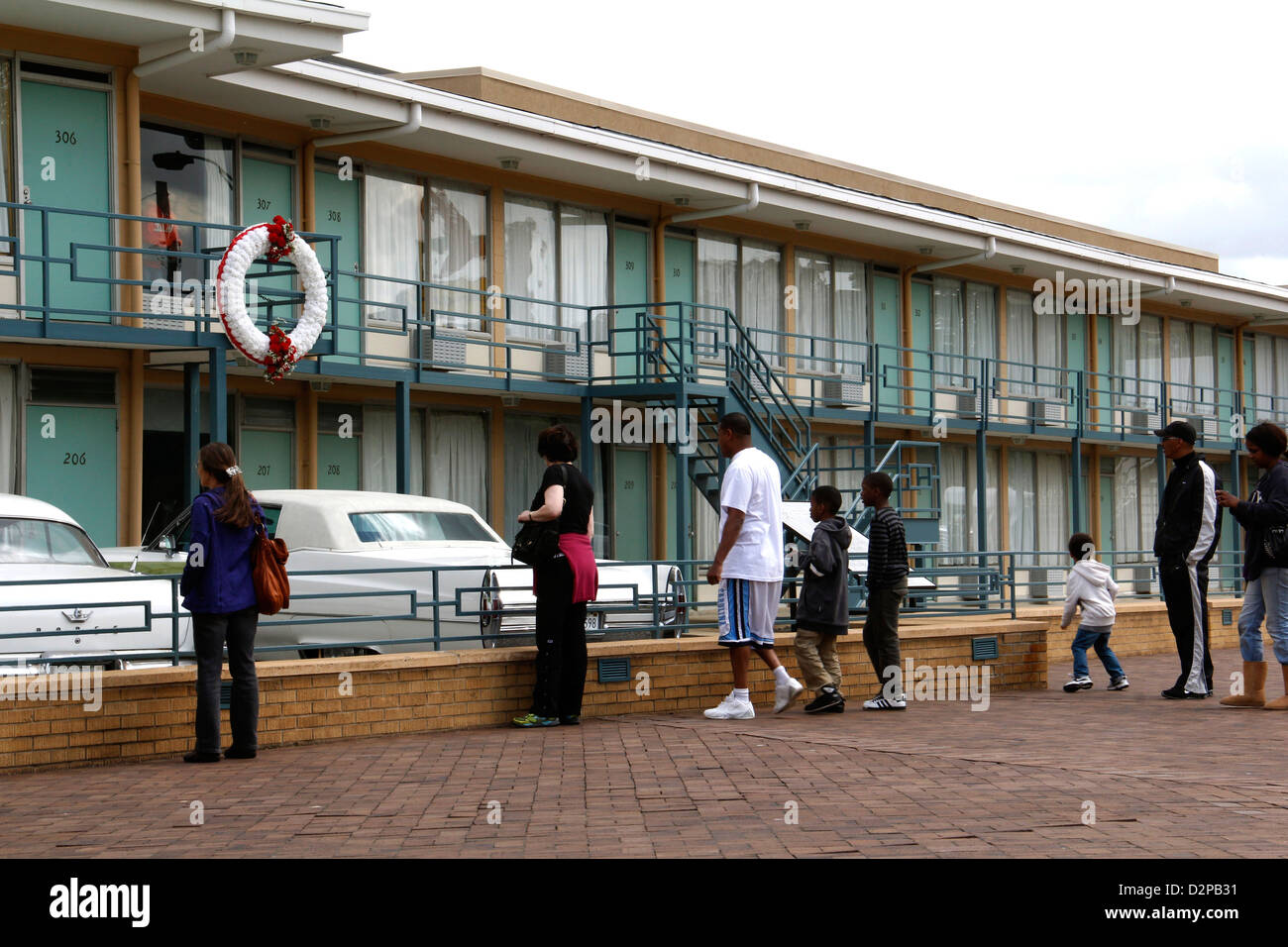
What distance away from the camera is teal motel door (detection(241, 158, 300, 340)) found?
1803 centimetres

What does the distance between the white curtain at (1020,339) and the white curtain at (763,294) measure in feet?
20.6

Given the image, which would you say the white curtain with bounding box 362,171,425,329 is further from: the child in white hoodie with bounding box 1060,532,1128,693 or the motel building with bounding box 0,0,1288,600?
the child in white hoodie with bounding box 1060,532,1128,693

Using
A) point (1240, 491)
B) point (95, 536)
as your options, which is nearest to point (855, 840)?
point (95, 536)

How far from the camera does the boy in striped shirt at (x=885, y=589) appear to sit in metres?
11.8

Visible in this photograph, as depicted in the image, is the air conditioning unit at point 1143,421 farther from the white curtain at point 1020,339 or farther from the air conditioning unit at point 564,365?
the air conditioning unit at point 564,365

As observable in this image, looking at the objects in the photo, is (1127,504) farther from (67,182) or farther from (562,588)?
(562,588)

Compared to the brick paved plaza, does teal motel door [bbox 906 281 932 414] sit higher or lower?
higher

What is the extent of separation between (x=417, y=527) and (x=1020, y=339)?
19380mm

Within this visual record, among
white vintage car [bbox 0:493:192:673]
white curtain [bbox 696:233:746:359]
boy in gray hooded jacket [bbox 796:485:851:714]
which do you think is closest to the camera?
white vintage car [bbox 0:493:192:673]

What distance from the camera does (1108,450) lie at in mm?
32438

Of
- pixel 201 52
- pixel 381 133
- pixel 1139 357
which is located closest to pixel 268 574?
pixel 201 52

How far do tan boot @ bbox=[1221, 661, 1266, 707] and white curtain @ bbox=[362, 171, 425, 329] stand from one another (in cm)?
1078

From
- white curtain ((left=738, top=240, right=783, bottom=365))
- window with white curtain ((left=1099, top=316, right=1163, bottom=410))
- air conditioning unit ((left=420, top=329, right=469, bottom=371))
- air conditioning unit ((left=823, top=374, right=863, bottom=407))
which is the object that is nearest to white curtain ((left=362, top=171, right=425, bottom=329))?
air conditioning unit ((left=420, top=329, right=469, bottom=371))
